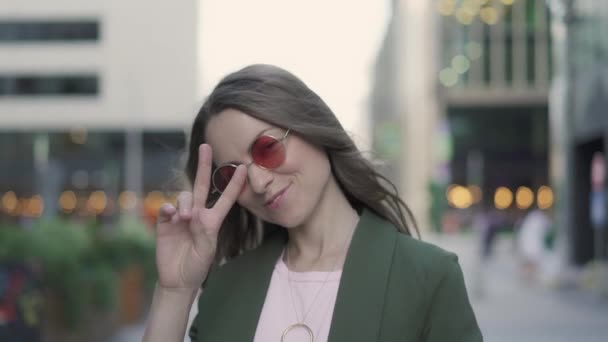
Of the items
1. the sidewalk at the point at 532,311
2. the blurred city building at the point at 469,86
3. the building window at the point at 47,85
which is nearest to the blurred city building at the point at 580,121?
the sidewalk at the point at 532,311

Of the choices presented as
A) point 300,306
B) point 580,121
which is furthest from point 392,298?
point 580,121

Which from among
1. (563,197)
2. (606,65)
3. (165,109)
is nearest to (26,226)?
(606,65)

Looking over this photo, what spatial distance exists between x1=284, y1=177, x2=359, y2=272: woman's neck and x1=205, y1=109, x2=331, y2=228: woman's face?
0.06m

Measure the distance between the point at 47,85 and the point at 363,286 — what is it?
23660 millimetres

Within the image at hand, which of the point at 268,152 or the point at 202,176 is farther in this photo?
the point at 202,176

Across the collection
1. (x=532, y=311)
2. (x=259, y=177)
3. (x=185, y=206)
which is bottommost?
(x=532, y=311)

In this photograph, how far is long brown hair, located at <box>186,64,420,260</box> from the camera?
218cm

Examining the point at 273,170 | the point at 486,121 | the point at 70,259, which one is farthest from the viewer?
the point at 486,121

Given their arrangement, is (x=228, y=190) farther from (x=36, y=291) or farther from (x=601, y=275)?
(x=601, y=275)

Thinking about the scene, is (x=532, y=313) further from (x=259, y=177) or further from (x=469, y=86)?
(x=469, y=86)

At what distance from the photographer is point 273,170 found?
7.21 ft

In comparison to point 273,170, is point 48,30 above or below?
below

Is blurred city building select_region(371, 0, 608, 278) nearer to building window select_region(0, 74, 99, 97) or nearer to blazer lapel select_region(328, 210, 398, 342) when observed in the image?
building window select_region(0, 74, 99, 97)

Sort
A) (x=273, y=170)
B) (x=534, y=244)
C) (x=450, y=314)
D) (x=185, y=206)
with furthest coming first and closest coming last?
(x=534, y=244), (x=185, y=206), (x=273, y=170), (x=450, y=314)
